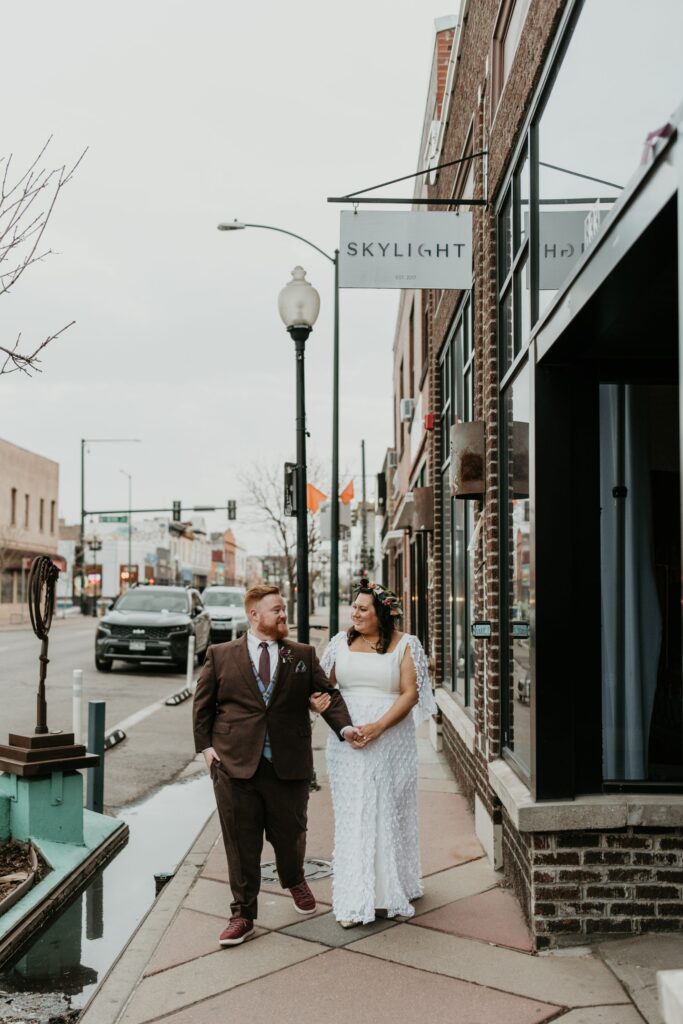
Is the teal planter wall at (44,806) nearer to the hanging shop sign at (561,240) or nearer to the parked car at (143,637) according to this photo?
the hanging shop sign at (561,240)

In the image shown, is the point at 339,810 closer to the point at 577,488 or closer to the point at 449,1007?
the point at 449,1007

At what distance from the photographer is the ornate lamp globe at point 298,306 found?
971 cm

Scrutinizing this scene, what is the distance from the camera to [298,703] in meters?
5.41

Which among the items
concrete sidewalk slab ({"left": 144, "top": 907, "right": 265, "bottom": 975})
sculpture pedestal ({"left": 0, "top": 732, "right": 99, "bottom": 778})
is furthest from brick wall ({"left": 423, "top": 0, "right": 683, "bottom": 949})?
sculpture pedestal ({"left": 0, "top": 732, "right": 99, "bottom": 778})

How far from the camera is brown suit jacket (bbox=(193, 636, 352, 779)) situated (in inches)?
208

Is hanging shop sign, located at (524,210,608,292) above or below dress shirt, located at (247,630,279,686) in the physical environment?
above

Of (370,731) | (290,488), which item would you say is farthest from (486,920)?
(290,488)

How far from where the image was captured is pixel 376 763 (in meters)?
5.49

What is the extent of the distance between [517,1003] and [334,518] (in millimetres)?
12659

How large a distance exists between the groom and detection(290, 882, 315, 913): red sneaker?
20 cm

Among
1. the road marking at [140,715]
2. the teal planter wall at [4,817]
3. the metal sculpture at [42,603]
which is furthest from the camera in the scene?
the road marking at [140,715]

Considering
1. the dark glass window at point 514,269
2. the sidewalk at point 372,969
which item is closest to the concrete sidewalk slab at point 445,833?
the sidewalk at point 372,969

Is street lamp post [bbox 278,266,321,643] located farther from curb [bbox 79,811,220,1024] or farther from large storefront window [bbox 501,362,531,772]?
curb [bbox 79,811,220,1024]

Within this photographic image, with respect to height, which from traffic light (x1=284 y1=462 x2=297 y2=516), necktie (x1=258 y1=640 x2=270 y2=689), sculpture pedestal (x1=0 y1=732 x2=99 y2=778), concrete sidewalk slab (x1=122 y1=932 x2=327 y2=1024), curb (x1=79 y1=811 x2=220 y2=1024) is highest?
traffic light (x1=284 y1=462 x2=297 y2=516)
